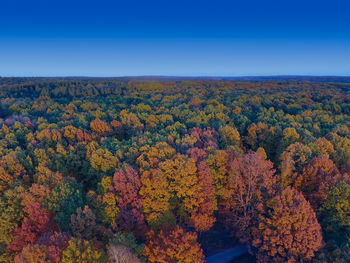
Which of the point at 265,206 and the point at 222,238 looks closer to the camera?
the point at 265,206

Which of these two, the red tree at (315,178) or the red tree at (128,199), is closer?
the red tree at (128,199)

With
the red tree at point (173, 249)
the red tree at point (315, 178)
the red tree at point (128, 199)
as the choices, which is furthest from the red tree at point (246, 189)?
the red tree at point (128, 199)

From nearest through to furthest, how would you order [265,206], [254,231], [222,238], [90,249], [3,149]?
[90,249] → [254,231] → [265,206] → [222,238] → [3,149]

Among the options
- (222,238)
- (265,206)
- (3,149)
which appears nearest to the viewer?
(265,206)

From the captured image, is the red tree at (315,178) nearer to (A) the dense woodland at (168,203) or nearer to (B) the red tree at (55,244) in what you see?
(A) the dense woodland at (168,203)

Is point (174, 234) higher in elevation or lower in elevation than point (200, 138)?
lower

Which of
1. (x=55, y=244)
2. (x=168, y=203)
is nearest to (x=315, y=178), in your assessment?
(x=168, y=203)

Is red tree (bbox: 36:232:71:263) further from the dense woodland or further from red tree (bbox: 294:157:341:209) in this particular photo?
red tree (bbox: 294:157:341:209)

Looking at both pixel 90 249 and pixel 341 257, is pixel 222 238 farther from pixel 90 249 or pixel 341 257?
pixel 90 249

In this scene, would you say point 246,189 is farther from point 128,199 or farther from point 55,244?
point 55,244

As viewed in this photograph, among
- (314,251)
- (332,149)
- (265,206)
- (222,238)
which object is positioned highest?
(332,149)

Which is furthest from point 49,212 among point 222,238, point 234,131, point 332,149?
point 332,149
